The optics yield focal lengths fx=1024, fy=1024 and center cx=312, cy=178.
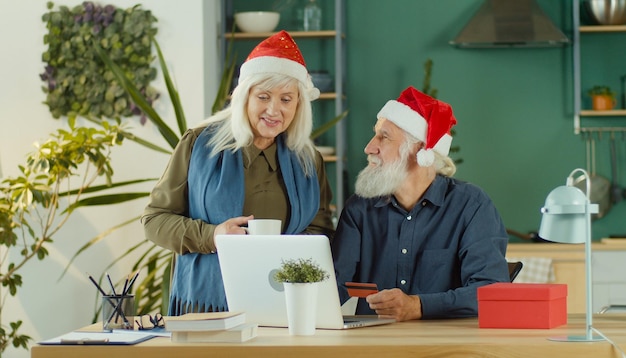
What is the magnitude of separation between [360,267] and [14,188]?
205 cm

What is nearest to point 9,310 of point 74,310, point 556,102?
point 74,310

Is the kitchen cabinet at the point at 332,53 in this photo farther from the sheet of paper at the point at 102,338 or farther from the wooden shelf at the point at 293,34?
Answer: the sheet of paper at the point at 102,338

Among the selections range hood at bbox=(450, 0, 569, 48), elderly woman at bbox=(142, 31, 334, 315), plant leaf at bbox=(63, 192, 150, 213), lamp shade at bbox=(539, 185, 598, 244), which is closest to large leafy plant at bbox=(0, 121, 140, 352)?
plant leaf at bbox=(63, 192, 150, 213)

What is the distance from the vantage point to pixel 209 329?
2258 millimetres

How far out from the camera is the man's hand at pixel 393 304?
8.68 ft

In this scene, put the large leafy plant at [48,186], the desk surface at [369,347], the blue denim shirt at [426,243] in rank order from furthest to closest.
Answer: the large leafy plant at [48,186], the blue denim shirt at [426,243], the desk surface at [369,347]

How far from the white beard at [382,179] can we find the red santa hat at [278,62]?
312 millimetres

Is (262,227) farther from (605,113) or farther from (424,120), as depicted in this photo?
(605,113)

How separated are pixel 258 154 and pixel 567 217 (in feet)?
3.48

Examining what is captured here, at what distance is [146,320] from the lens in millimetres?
2607

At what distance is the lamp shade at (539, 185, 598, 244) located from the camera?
2254 millimetres

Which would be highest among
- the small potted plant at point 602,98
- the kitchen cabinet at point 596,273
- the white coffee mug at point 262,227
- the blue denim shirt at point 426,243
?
the small potted plant at point 602,98

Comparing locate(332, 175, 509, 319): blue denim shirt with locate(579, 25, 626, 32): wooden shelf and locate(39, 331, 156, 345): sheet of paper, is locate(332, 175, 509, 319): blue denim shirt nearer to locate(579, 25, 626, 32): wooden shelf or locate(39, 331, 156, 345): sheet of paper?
locate(39, 331, 156, 345): sheet of paper

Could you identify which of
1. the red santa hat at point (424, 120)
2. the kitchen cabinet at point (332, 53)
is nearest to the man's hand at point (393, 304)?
the red santa hat at point (424, 120)
